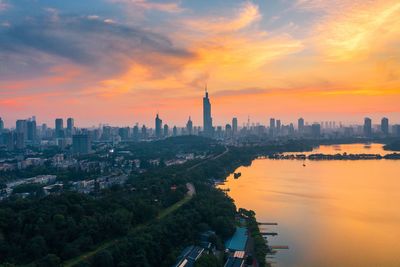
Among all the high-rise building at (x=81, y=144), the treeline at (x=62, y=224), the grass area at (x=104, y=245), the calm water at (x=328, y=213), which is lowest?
the calm water at (x=328, y=213)

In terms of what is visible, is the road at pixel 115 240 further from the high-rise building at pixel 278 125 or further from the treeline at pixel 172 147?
the high-rise building at pixel 278 125

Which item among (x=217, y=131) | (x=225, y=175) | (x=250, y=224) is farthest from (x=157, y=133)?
(x=250, y=224)

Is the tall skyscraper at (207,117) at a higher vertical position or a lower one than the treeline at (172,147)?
higher

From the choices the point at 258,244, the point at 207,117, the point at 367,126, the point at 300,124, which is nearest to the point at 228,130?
the point at 207,117

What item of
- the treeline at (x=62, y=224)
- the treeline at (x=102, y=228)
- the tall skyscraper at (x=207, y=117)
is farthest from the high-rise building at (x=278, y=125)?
the treeline at (x=62, y=224)

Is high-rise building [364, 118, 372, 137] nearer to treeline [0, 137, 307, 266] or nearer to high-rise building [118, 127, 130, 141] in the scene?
high-rise building [118, 127, 130, 141]

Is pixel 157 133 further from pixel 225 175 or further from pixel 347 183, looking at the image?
pixel 347 183

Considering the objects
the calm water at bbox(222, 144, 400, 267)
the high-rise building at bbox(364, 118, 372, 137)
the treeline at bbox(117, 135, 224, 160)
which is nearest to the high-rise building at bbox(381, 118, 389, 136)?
the high-rise building at bbox(364, 118, 372, 137)

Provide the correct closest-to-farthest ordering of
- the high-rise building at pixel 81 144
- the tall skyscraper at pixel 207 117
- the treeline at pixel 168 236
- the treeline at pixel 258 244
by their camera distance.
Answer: the treeline at pixel 168 236, the treeline at pixel 258 244, the high-rise building at pixel 81 144, the tall skyscraper at pixel 207 117
